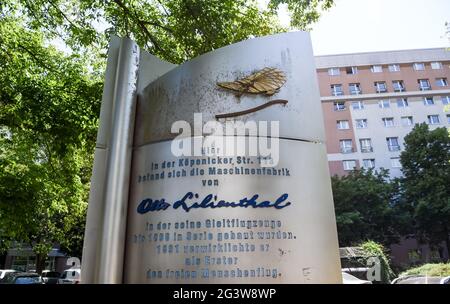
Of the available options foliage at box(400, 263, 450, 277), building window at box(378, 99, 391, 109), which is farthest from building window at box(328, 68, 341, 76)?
foliage at box(400, 263, 450, 277)

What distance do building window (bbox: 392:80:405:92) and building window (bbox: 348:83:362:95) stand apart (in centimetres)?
416

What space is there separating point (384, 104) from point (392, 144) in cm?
505

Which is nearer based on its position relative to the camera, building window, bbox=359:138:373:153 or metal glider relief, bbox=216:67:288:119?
metal glider relief, bbox=216:67:288:119

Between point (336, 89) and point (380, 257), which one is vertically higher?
point (336, 89)

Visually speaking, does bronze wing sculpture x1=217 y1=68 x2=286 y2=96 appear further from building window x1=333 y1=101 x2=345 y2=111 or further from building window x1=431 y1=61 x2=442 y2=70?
building window x1=431 y1=61 x2=442 y2=70

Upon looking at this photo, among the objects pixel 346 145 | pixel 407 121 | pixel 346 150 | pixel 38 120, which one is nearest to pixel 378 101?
pixel 407 121

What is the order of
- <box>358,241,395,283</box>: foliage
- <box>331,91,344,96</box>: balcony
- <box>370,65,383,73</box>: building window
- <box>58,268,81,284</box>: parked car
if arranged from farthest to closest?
<box>370,65,383,73</box>: building window → <box>331,91,344,96</box>: balcony → <box>358,241,395,283</box>: foliage → <box>58,268,81,284</box>: parked car

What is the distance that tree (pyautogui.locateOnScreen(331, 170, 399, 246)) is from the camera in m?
31.6

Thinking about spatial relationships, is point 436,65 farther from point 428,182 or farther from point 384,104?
point 428,182

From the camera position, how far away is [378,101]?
42.2 m

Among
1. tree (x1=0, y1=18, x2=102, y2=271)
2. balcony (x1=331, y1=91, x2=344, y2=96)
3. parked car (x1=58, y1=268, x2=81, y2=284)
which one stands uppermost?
balcony (x1=331, y1=91, x2=344, y2=96)

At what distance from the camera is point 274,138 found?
4.32 metres

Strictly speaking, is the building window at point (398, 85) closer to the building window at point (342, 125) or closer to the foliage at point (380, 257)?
the building window at point (342, 125)
